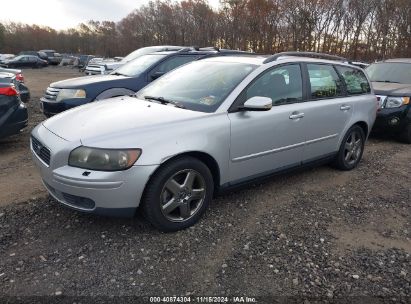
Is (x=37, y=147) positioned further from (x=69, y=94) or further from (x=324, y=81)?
(x=324, y=81)

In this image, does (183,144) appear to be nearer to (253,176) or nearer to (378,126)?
(253,176)

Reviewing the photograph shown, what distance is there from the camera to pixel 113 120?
346 cm

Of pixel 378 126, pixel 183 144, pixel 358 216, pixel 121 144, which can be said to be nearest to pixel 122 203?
pixel 121 144

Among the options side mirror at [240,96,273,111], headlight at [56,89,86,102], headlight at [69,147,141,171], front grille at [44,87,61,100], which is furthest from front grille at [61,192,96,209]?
front grille at [44,87,61,100]

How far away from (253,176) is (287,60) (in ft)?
4.70

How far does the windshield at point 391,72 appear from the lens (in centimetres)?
808

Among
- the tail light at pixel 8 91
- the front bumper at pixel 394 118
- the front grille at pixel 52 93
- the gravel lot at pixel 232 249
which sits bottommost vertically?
the gravel lot at pixel 232 249

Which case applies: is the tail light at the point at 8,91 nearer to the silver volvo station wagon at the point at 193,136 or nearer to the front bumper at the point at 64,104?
the front bumper at the point at 64,104

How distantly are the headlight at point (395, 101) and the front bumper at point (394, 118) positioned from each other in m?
0.06

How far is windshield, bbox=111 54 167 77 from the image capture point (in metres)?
7.60

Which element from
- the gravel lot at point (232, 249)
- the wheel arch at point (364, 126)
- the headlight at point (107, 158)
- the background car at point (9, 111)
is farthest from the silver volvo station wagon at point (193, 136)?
the background car at point (9, 111)

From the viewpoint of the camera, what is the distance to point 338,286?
112 inches

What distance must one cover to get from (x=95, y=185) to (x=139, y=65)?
532 cm

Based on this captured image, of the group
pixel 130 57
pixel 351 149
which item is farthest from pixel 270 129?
pixel 130 57
